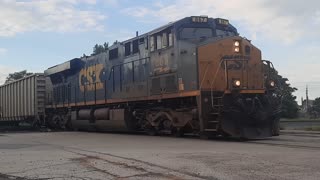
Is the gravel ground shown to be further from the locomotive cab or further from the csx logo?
the csx logo

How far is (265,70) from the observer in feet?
53.9

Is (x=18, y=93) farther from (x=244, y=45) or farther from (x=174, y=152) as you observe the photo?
(x=174, y=152)

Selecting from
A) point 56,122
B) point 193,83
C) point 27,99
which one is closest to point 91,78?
point 56,122

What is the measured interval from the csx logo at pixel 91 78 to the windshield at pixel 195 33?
7812 mm

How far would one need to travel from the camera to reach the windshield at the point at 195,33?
1672 cm

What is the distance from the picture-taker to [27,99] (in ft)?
99.0

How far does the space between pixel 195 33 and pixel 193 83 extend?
202 centimetres

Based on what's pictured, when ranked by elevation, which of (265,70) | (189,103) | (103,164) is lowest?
(103,164)

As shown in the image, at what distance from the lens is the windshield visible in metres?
16.7

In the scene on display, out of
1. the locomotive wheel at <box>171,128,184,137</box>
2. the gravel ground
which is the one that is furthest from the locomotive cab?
the gravel ground

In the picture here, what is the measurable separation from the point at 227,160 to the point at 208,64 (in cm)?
671

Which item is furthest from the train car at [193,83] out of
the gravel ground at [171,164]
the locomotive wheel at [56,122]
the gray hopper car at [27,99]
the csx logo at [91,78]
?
the gray hopper car at [27,99]

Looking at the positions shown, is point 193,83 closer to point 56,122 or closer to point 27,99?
point 56,122

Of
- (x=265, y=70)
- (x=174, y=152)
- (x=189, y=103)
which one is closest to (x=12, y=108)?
(x=189, y=103)
